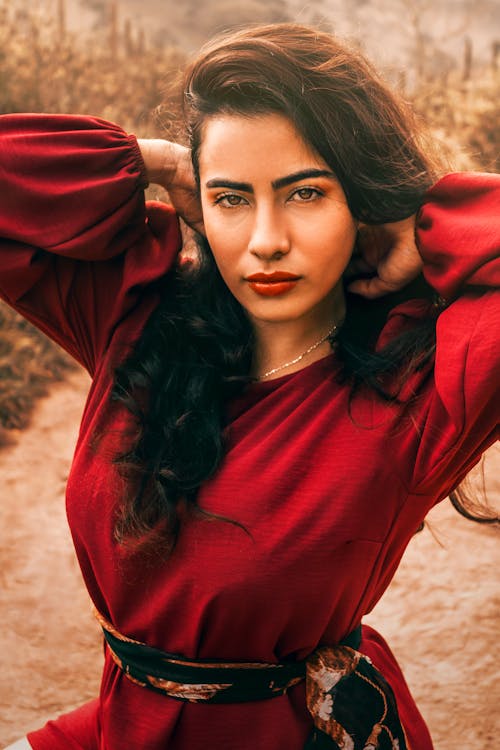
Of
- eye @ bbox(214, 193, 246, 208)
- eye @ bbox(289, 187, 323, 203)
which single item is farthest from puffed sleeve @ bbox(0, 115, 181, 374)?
eye @ bbox(289, 187, 323, 203)

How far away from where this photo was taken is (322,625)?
1.43 meters

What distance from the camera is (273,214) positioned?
4.53 feet

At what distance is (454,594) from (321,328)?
88.4 inches

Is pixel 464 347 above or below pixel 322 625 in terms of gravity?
above

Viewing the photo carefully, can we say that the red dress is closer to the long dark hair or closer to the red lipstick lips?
the long dark hair

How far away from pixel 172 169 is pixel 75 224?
222 mm

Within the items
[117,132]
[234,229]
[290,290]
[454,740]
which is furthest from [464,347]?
[454,740]

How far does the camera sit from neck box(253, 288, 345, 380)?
5.17ft

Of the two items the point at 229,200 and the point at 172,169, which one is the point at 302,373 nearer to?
the point at 229,200

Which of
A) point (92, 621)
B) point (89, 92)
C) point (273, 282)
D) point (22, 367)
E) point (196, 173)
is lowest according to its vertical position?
point (92, 621)

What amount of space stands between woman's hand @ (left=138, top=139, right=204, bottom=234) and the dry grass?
124 inches

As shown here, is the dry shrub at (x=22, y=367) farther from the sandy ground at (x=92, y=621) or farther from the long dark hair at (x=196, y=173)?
the long dark hair at (x=196, y=173)

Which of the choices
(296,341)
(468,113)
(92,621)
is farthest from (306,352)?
(468,113)

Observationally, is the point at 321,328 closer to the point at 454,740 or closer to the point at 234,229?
the point at 234,229
